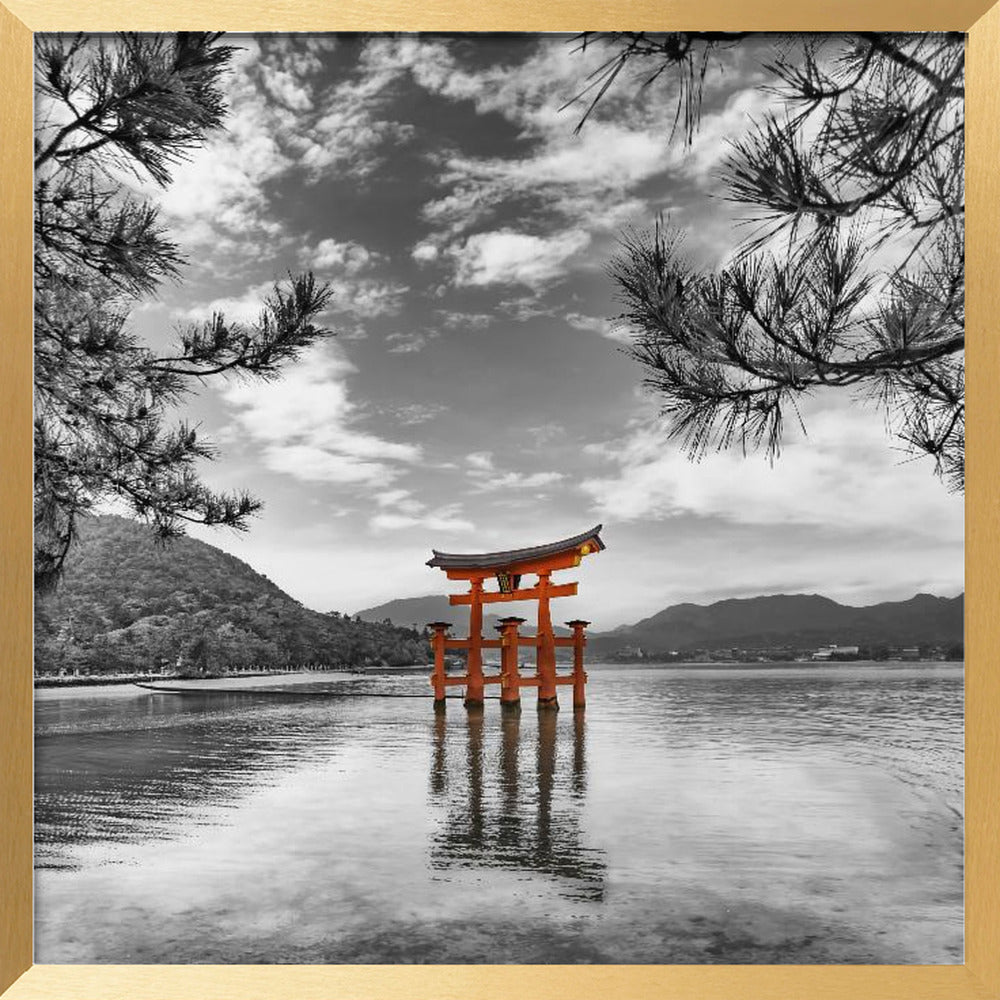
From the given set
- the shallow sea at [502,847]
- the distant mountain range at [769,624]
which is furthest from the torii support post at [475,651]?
the shallow sea at [502,847]

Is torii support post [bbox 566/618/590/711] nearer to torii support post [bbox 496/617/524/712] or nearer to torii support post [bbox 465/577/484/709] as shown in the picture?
Answer: torii support post [bbox 496/617/524/712]

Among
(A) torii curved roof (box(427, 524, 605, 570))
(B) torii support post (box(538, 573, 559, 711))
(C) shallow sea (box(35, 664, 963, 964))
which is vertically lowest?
(C) shallow sea (box(35, 664, 963, 964))

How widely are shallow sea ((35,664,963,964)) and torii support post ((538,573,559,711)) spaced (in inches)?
29.1

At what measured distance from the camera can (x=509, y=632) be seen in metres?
4.60

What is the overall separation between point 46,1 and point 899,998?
2.43 metres

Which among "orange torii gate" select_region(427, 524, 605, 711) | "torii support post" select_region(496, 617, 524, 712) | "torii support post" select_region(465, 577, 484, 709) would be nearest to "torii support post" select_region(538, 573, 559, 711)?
"orange torii gate" select_region(427, 524, 605, 711)

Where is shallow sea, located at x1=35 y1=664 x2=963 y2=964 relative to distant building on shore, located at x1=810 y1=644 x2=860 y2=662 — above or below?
below

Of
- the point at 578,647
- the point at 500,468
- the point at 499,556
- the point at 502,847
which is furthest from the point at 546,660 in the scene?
the point at 502,847

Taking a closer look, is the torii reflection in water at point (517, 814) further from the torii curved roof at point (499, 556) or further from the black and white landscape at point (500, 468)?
the torii curved roof at point (499, 556)

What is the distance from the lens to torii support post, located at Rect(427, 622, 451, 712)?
179 inches

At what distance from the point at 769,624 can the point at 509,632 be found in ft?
4.52

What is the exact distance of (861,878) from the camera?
85.7 inches

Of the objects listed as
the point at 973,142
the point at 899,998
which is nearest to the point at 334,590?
the point at 899,998

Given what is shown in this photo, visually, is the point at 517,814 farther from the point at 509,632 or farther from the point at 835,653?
the point at 509,632
